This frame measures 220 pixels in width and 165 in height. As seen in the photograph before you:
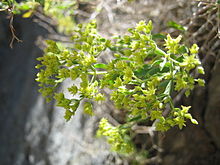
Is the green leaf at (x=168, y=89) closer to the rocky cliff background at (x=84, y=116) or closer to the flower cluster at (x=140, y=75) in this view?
the flower cluster at (x=140, y=75)

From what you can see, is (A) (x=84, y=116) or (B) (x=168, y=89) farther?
(A) (x=84, y=116)

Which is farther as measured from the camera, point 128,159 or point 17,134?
point 17,134

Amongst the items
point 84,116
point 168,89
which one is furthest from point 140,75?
point 84,116

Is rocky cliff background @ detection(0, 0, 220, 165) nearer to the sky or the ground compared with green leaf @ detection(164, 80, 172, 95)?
nearer to the ground

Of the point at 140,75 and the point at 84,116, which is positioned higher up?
the point at 140,75

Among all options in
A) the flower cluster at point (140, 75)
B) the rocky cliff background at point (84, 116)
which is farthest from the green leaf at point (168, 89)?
the rocky cliff background at point (84, 116)

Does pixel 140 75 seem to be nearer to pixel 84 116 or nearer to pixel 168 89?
pixel 168 89

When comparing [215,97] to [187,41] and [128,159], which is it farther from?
[128,159]

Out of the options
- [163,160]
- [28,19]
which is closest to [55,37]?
[28,19]

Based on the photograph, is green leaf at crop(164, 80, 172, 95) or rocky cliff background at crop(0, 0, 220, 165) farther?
rocky cliff background at crop(0, 0, 220, 165)

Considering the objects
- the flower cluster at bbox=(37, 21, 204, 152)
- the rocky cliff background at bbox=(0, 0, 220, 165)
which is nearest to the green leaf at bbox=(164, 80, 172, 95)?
the flower cluster at bbox=(37, 21, 204, 152)

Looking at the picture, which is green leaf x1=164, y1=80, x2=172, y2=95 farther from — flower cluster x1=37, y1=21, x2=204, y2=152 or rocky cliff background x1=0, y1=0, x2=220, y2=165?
rocky cliff background x1=0, y1=0, x2=220, y2=165
